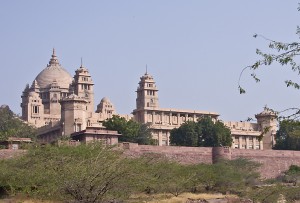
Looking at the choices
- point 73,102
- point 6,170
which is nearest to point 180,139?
point 73,102

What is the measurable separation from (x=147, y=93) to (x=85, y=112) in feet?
65.6

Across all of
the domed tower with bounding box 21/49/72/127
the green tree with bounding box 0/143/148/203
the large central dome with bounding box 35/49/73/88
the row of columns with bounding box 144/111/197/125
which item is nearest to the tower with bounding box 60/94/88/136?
the row of columns with bounding box 144/111/197/125

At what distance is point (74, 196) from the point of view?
24141mm

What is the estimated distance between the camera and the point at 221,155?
180 ft

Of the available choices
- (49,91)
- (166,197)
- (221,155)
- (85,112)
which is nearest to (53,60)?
(49,91)

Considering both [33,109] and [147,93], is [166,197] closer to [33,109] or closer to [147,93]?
[33,109]

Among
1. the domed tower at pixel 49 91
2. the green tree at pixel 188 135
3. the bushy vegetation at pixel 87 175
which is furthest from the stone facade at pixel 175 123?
the bushy vegetation at pixel 87 175

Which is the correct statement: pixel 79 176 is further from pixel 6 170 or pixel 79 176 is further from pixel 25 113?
pixel 25 113

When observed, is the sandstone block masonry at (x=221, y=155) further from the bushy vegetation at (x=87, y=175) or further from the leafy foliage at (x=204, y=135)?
the leafy foliage at (x=204, y=135)

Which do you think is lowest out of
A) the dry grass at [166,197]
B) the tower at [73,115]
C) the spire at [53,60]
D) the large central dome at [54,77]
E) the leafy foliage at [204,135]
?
the dry grass at [166,197]

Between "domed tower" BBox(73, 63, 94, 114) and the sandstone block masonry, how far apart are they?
4005 centimetres

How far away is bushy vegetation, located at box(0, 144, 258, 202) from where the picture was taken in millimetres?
23906

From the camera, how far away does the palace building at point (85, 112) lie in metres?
75.6

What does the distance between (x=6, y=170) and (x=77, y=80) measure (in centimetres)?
6480
